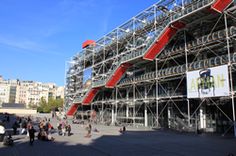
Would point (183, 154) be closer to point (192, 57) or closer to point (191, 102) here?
point (191, 102)

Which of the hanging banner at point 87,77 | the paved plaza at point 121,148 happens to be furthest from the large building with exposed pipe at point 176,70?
the paved plaza at point 121,148

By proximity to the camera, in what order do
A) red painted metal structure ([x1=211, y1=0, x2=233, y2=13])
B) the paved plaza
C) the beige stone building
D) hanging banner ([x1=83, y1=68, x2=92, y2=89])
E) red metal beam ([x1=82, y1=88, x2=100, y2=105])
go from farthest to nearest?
the beige stone building < hanging banner ([x1=83, y1=68, x2=92, y2=89]) < red metal beam ([x1=82, y1=88, x2=100, y2=105]) < red painted metal structure ([x1=211, y1=0, x2=233, y2=13]) < the paved plaza

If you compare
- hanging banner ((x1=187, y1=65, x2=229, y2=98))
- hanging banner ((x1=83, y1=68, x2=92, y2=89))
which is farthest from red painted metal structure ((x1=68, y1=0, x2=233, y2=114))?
hanging banner ((x1=83, y1=68, x2=92, y2=89))

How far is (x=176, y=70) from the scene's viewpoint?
70.4ft

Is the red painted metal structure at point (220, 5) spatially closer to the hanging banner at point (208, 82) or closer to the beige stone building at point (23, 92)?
the hanging banner at point (208, 82)

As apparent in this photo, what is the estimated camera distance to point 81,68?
149 feet

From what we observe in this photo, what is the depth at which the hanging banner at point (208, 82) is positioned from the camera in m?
17.0

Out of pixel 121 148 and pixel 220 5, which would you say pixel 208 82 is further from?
pixel 121 148

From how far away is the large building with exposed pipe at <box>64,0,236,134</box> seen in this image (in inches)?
720

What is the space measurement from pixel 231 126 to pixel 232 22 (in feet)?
27.8

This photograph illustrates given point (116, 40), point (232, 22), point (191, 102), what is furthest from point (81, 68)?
point (232, 22)

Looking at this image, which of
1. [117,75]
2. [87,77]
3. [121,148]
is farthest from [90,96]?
[121,148]

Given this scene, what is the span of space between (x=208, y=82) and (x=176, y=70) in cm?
389

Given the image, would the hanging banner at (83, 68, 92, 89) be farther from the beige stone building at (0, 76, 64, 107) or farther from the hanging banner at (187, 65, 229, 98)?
the beige stone building at (0, 76, 64, 107)
